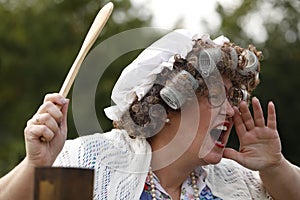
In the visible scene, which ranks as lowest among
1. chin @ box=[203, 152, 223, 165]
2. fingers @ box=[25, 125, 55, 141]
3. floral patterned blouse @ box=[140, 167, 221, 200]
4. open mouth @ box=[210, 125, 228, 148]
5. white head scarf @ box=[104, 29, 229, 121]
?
floral patterned blouse @ box=[140, 167, 221, 200]

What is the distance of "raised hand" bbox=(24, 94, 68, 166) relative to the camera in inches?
101

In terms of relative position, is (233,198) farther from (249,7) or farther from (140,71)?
(249,7)

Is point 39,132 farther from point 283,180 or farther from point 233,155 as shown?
point 283,180

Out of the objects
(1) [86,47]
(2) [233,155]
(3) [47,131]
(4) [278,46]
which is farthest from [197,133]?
(4) [278,46]

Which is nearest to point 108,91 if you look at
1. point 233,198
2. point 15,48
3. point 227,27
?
point 227,27

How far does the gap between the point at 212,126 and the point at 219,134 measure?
36 millimetres

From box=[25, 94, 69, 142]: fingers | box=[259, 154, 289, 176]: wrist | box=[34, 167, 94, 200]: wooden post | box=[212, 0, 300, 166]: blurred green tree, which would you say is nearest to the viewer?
box=[34, 167, 94, 200]: wooden post

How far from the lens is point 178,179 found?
3.19 metres

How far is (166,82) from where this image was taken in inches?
124

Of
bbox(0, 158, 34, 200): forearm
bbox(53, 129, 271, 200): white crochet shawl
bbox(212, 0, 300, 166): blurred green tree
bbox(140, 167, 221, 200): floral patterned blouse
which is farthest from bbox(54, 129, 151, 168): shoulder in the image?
bbox(212, 0, 300, 166): blurred green tree

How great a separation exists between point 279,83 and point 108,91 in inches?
75.4

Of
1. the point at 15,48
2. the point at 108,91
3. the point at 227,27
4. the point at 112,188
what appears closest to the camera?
the point at 112,188

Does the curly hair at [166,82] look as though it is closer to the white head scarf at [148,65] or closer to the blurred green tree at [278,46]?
the white head scarf at [148,65]

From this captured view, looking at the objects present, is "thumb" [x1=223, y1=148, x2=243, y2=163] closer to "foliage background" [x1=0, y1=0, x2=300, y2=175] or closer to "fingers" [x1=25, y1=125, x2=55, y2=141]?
"fingers" [x1=25, y1=125, x2=55, y2=141]
